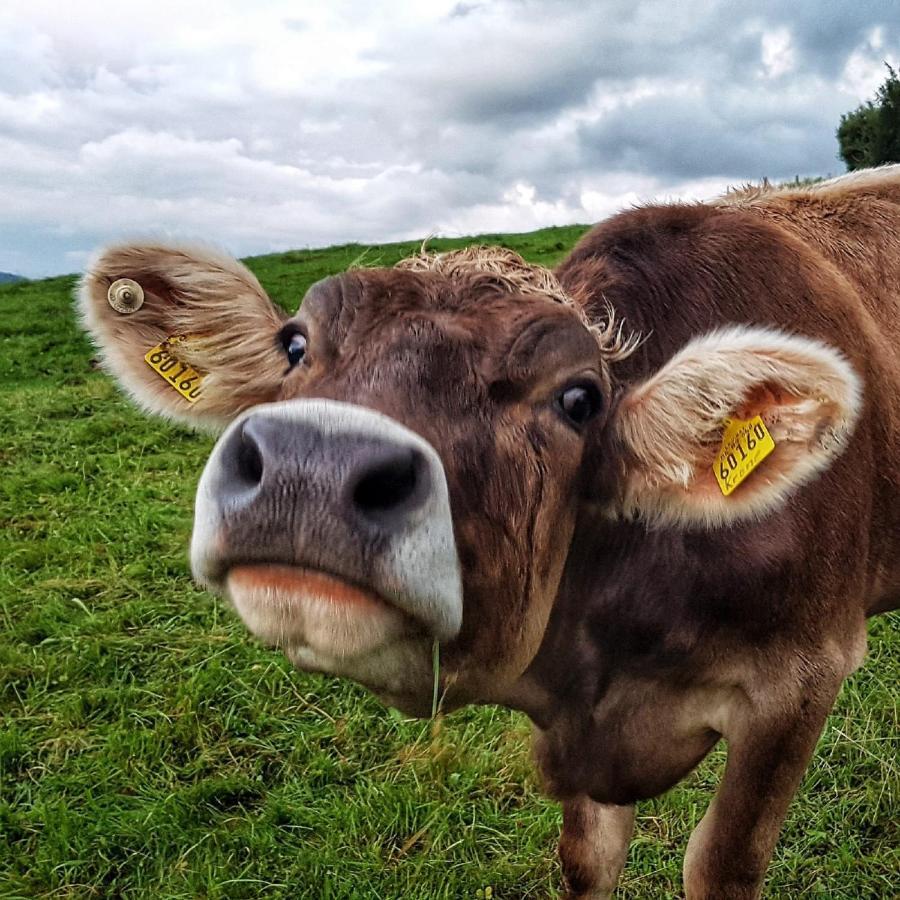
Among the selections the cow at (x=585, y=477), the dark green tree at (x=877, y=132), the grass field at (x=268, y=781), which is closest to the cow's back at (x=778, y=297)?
the cow at (x=585, y=477)

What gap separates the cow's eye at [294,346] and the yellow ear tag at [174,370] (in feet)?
1.73

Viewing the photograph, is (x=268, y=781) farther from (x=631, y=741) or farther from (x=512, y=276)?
(x=512, y=276)

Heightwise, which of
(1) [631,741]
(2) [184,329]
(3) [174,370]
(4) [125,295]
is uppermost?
(4) [125,295]

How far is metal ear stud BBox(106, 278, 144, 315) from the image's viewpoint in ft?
8.78

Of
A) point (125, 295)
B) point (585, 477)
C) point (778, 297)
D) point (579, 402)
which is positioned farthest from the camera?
point (778, 297)

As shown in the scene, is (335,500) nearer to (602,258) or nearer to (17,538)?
(602,258)

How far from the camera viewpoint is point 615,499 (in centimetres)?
237

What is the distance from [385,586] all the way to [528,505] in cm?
55

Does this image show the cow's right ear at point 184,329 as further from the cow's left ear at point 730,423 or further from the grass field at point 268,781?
the cow's left ear at point 730,423

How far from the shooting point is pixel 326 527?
157 centimetres

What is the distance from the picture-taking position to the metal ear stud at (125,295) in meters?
2.68

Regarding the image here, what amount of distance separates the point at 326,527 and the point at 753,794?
1.88 metres

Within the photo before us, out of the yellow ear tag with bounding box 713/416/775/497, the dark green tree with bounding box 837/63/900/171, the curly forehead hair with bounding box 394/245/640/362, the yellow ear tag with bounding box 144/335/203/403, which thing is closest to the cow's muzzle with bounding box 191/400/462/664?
the curly forehead hair with bounding box 394/245/640/362

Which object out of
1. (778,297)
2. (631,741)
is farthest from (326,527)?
(778,297)
